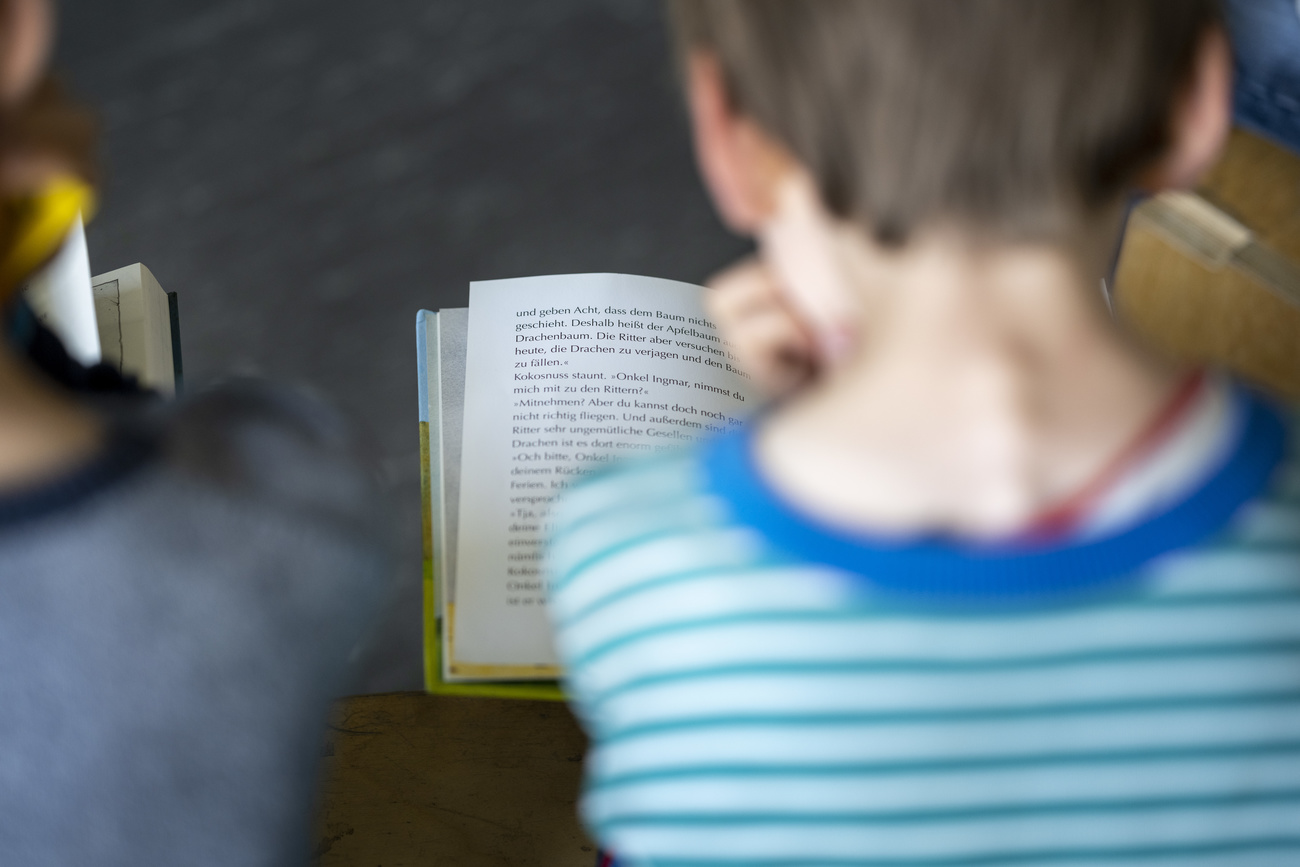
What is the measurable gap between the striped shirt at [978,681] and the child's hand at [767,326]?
0.09 metres

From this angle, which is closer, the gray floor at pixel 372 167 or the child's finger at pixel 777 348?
the child's finger at pixel 777 348

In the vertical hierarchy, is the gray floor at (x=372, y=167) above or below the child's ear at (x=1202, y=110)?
below

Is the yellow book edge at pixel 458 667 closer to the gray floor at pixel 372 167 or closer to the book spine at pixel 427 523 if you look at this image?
the book spine at pixel 427 523

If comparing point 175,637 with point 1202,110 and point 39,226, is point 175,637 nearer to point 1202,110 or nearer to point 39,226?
point 39,226

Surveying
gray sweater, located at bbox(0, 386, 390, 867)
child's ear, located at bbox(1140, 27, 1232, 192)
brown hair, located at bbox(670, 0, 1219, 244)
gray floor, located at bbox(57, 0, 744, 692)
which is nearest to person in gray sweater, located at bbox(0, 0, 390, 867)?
gray sweater, located at bbox(0, 386, 390, 867)

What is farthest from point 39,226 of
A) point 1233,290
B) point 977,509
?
point 1233,290

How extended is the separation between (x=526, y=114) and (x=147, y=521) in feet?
4.55

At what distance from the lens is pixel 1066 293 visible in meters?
0.45

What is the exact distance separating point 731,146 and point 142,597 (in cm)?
30

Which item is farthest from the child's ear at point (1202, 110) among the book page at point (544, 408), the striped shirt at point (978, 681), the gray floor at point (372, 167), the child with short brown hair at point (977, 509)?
the gray floor at point (372, 167)

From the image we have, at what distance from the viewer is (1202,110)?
483 mm

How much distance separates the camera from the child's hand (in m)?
0.59

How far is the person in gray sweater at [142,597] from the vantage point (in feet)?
1.52

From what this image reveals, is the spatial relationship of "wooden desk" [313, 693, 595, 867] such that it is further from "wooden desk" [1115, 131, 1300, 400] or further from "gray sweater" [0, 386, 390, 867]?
"wooden desk" [1115, 131, 1300, 400]
